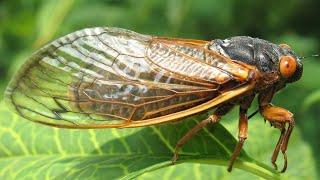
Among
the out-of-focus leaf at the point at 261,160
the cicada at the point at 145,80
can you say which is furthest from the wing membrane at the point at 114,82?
the out-of-focus leaf at the point at 261,160

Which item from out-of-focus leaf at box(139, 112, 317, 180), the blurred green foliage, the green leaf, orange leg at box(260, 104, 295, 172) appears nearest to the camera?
the green leaf

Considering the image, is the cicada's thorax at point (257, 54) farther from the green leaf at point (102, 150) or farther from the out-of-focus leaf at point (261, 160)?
the out-of-focus leaf at point (261, 160)

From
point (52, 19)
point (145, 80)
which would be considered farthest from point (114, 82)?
point (52, 19)

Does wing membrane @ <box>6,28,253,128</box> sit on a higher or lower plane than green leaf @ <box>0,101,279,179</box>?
higher

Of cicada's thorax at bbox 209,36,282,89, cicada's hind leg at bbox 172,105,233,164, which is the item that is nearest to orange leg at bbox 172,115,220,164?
cicada's hind leg at bbox 172,105,233,164

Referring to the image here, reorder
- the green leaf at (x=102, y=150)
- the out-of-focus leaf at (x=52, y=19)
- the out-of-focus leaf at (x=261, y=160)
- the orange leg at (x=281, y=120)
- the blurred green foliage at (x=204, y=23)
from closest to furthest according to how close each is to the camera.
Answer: the green leaf at (x=102, y=150)
the out-of-focus leaf at (x=261, y=160)
the orange leg at (x=281, y=120)
the out-of-focus leaf at (x=52, y=19)
the blurred green foliage at (x=204, y=23)

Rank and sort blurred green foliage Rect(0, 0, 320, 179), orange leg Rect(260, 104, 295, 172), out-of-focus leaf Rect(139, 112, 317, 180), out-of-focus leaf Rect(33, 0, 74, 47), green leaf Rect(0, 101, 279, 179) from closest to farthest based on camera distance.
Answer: green leaf Rect(0, 101, 279, 179) < out-of-focus leaf Rect(139, 112, 317, 180) < orange leg Rect(260, 104, 295, 172) < out-of-focus leaf Rect(33, 0, 74, 47) < blurred green foliage Rect(0, 0, 320, 179)

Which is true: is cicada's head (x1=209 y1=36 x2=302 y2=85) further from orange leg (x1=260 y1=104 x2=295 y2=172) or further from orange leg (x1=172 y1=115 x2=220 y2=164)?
orange leg (x1=172 y1=115 x2=220 y2=164)
